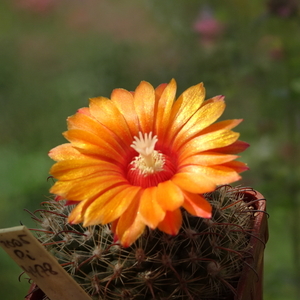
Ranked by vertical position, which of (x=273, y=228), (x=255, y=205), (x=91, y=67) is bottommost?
(x=273, y=228)

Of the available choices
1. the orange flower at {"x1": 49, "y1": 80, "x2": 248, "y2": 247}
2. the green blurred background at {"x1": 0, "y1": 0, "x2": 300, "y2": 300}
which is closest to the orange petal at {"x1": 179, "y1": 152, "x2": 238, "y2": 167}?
the orange flower at {"x1": 49, "y1": 80, "x2": 248, "y2": 247}

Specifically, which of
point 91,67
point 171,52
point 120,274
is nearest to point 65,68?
point 91,67

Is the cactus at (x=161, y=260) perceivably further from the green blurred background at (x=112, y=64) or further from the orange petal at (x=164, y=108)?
the green blurred background at (x=112, y=64)

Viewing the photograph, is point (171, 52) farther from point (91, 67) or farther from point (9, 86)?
point (9, 86)

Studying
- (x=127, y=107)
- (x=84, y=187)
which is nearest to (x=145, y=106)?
(x=127, y=107)

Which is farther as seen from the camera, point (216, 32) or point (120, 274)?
point (216, 32)

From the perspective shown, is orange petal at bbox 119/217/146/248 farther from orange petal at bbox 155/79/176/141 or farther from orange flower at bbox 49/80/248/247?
orange petal at bbox 155/79/176/141

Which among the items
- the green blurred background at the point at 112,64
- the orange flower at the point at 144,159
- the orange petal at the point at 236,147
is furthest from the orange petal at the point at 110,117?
the green blurred background at the point at 112,64
